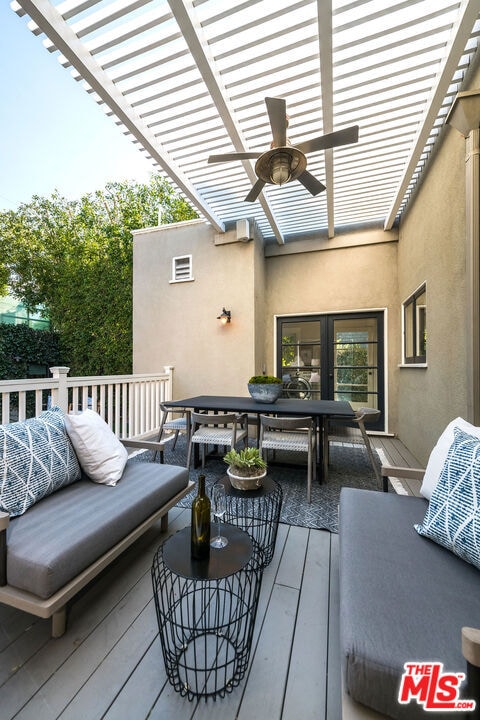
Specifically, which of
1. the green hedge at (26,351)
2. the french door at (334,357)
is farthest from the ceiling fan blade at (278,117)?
the green hedge at (26,351)

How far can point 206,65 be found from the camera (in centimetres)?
248

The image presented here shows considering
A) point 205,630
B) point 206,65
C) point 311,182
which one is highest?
point 206,65

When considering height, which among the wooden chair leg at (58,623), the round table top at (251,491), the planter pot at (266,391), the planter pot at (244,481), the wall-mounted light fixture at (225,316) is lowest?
the wooden chair leg at (58,623)

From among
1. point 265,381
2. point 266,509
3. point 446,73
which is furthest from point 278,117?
point 266,509

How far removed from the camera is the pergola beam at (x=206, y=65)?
2.13 metres

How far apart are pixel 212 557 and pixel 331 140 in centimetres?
305

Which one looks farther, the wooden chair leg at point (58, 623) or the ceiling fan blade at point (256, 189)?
the ceiling fan blade at point (256, 189)

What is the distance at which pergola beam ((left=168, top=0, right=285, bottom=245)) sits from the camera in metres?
2.13

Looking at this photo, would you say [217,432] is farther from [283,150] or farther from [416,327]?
[416,327]

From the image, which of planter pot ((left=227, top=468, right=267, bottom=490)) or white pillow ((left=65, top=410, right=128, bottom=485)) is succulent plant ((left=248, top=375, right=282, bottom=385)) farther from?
white pillow ((left=65, top=410, right=128, bottom=485))

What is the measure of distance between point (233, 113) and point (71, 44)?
1.44m

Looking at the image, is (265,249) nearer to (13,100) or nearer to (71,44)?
(71,44)

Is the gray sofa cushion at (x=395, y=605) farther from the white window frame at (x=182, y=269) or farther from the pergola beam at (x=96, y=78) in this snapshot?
the white window frame at (x=182, y=269)

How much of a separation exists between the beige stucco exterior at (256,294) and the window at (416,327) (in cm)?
16
